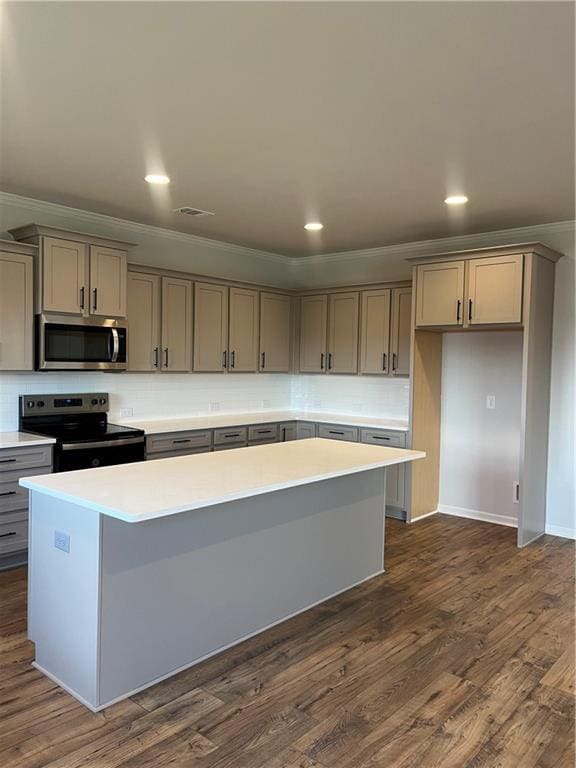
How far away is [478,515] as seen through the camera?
220 inches

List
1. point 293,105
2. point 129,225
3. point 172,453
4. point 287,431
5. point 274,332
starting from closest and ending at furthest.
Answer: point 293,105 → point 172,453 → point 129,225 → point 287,431 → point 274,332

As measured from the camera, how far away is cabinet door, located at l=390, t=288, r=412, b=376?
5.62m

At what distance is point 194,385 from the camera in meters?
5.91

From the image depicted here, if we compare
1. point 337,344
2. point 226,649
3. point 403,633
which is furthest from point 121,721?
point 337,344

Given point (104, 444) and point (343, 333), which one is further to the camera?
point (343, 333)

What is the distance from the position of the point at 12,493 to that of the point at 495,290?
12.9 feet

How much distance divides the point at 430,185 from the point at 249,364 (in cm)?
274

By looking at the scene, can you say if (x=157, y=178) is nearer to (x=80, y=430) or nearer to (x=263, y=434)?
(x=80, y=430)

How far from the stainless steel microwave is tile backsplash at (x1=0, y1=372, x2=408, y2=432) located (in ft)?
1.17

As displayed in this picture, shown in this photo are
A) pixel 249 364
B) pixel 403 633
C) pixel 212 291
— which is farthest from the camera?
pixel 249 364

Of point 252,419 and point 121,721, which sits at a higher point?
point 252,419

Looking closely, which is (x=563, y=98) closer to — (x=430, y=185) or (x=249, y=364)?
(x=430, y=185)

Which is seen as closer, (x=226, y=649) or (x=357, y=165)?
(x=226, y=649)

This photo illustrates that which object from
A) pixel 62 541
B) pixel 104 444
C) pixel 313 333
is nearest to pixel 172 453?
pixel 104 444
